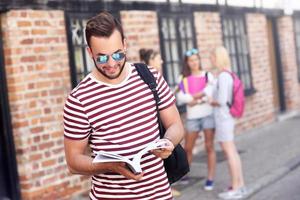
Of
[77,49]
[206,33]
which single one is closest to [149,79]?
[77,49]

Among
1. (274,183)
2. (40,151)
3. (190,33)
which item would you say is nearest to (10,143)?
(40,151)

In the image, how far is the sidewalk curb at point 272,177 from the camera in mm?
6637

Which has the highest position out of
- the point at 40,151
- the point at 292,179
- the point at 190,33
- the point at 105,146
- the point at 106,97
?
the point at 190,33

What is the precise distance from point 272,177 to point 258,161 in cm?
109

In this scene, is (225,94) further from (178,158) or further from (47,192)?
(178,158)

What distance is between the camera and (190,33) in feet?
31.9

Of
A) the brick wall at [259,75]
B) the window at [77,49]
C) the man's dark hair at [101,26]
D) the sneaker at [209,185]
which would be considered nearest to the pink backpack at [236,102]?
the sneaker at [209,185]

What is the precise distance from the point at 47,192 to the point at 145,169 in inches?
151

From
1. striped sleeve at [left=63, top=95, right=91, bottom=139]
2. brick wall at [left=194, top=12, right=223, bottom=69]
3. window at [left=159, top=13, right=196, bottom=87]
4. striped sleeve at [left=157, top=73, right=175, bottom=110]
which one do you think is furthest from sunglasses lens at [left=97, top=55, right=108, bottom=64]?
brick wall at [left=194, top=12, right=223, bottom=69]

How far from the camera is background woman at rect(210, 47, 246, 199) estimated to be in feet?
20.3

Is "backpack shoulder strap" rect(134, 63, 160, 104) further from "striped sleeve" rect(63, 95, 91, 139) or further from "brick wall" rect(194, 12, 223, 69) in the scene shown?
"brick wall" rect(194, 12, 223, 69)

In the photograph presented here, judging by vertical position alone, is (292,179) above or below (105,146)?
below

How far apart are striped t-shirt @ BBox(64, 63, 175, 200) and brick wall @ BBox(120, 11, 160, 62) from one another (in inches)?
204

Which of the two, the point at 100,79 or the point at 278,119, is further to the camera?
the point at 278,119
